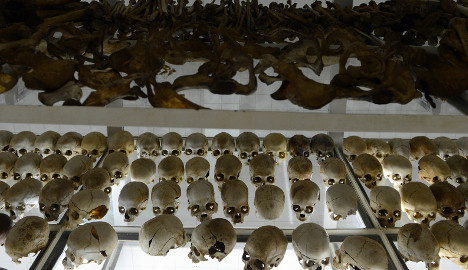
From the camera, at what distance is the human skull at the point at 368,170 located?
188cm

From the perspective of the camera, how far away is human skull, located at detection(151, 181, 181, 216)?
65.9 inches

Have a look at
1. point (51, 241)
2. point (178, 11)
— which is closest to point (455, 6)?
point (178, 11)

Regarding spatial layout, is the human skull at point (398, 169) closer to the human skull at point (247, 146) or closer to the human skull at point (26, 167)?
the human skull at point (247, 146)

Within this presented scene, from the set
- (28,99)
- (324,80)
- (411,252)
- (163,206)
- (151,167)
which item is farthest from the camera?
(324,80)

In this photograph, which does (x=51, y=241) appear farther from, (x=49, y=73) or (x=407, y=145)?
(x=407, y=145)

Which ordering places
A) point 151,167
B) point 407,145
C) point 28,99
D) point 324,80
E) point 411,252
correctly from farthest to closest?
point 324,80 → point 407,145 → point 151,167 → point 28,99 → point 411,252

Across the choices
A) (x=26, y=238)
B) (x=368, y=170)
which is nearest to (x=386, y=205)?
(x=368, y=170)

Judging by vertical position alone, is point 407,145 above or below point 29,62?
below

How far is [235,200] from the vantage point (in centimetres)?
165

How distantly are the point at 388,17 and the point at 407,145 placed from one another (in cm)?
80

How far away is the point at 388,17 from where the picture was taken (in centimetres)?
164

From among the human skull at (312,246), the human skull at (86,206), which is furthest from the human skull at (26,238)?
the human skull at (312,246)

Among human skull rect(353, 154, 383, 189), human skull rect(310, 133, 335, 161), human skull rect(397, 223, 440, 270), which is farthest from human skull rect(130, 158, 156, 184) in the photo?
human skull rect(397, 223, 440, 270)

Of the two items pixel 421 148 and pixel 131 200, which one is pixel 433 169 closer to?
pixel 421 148
